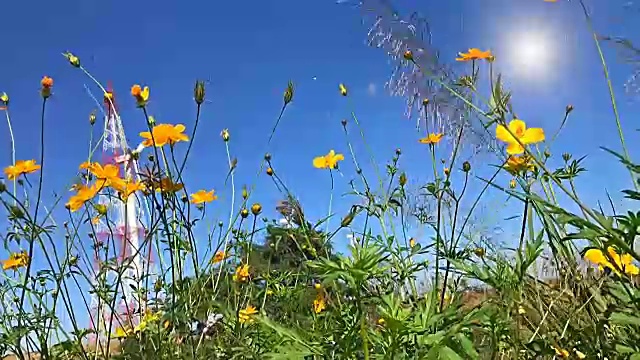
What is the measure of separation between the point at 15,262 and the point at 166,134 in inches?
23.3

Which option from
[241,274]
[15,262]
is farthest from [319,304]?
[15,262]

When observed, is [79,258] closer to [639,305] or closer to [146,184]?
[146,184]

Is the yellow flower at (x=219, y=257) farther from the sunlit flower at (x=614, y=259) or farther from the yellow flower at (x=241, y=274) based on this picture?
the sunlit flower at (x=614, y=259)

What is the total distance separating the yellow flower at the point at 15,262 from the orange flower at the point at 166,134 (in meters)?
0.52

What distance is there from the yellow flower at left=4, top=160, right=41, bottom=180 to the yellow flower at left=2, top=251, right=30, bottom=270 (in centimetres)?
21

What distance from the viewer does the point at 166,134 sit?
4.20 ft

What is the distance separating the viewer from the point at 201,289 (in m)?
1.41

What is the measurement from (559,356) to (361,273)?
37 centimetres

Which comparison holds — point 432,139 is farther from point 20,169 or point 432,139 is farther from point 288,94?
point 20,169

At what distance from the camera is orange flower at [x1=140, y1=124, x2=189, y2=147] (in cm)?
128

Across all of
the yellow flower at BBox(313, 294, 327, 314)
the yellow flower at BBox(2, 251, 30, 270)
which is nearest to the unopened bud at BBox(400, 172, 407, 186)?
the yellow flower at BBox(313, 294, 327, 314)

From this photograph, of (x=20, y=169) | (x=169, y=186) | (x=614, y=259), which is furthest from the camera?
(x=20, y=169)

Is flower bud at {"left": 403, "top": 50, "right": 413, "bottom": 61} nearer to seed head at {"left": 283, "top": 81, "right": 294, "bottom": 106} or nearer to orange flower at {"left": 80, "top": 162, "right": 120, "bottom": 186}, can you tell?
seed head at {"left": 283, "top": 81, "right": 294, "bottom": 106}

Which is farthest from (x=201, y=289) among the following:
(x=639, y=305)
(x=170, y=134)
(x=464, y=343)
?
(x=639, y=305)
